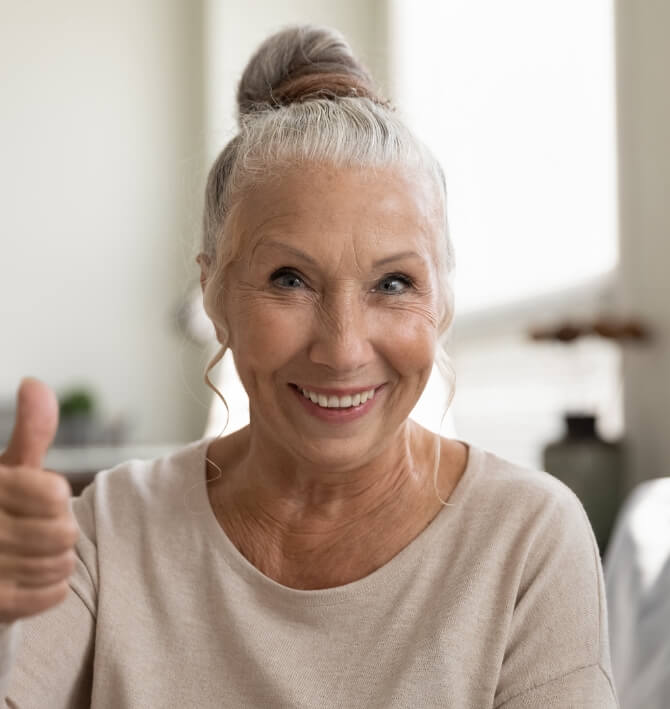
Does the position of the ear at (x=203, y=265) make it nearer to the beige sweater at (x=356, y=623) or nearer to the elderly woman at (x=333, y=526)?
the elderly woman at (x=333, y=526)

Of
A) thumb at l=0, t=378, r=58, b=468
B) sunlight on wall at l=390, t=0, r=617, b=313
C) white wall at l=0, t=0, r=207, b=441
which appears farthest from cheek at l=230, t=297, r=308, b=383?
white wall at l=0, t=0, r=207, b=441

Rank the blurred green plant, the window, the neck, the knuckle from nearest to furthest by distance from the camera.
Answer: the knuckle
the neck
the window
the blurred green plant

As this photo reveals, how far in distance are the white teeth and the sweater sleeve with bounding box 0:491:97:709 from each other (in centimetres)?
40

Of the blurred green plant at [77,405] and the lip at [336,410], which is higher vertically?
the lip at [336,410]

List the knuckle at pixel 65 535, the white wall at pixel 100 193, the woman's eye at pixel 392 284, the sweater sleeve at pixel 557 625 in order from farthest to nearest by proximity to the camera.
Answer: the white wall at pixel 100 193 < the woman's eye at pixel 392 284 < the sweater sleeve at pixel 557 625 < the knuckle at pixel 65 535

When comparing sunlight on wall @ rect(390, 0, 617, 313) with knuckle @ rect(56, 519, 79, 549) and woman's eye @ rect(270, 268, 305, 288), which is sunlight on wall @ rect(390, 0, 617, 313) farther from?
knuckle @ rect(56, 519, 79, 549)

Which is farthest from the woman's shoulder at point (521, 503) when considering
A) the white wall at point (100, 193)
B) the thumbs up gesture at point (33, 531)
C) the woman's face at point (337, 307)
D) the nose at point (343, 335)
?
the white wall at point (100, 193)

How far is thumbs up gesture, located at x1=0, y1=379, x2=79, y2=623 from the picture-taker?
33.4 inches

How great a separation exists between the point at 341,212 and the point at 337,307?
122 mm

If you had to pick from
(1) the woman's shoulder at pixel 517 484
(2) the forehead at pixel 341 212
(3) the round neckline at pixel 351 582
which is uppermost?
(2) the forehead at pixel 341 212

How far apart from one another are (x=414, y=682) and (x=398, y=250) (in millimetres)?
547

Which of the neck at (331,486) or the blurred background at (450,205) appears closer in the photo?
the neck at (331,486)

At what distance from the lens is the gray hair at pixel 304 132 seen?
1402 mm

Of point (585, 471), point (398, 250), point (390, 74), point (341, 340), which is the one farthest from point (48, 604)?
point (390, 74)
